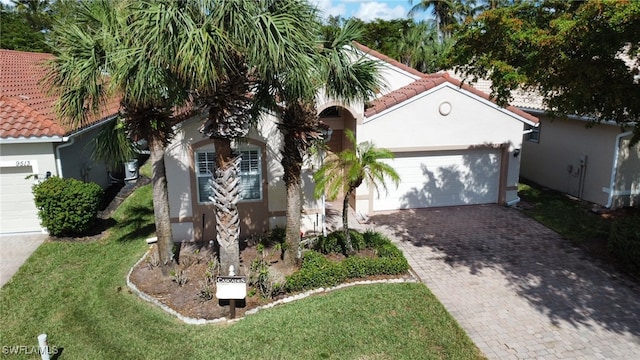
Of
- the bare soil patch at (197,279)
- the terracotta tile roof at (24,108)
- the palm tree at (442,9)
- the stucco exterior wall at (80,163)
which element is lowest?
the bare soil patch at (197,279)

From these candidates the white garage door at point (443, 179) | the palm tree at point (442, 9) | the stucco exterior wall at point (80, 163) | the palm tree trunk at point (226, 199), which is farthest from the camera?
the palm tree at point (442, 9)

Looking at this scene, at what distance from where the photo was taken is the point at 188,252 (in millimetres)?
12578

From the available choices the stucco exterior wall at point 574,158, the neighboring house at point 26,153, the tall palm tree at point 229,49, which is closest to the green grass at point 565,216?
the stucco exterior wall at point 574,158

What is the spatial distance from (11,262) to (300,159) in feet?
27.3

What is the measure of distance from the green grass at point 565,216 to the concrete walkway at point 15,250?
15.5 m

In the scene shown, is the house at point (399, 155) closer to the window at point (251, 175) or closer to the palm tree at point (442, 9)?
the window at point (251, 175)

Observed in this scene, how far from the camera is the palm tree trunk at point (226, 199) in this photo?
995 cm

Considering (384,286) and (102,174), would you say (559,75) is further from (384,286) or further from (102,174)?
(102,174)

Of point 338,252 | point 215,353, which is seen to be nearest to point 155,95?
point 215,353

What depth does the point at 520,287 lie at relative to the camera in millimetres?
10688

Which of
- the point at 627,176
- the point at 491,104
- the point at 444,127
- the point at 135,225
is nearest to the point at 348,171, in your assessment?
the point at 444,127

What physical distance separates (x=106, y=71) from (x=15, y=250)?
7.08 meters

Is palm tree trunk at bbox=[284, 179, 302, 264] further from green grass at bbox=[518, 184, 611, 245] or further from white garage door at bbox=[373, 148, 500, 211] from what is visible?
green grass at bbox=[518, 184, 611, 245]

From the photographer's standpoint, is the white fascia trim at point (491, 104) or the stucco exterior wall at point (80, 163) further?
the white fascia trim at point (491, 104)
